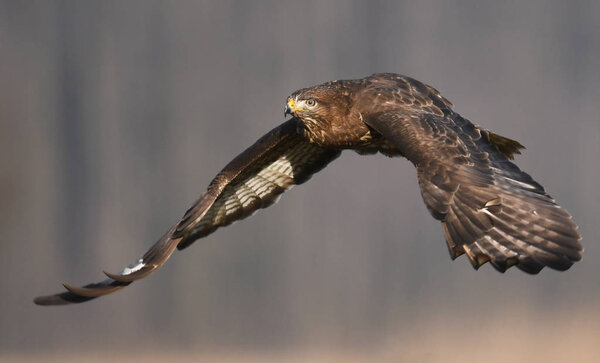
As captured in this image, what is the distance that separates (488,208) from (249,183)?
246 centimetres

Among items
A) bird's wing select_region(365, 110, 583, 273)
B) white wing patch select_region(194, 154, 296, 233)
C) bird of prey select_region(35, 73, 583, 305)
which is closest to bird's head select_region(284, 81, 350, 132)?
bird of prey select_region(35, 73, 583, 305)

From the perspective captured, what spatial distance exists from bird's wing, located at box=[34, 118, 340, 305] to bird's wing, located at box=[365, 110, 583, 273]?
1540 mm

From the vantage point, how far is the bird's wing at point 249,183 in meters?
6.72

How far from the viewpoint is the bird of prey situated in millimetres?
5215

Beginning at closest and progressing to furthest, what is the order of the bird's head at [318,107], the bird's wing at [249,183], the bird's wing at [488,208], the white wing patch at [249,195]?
the bird's wing at [488,208], the bird's head at [318,107], the bird's wing at [249,183], the white wing patch at [249,195]

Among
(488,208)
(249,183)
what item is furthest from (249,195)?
(488,208)

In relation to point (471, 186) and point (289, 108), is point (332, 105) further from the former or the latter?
point (471, 186)

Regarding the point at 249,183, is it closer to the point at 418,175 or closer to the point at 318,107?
the point at 318,107

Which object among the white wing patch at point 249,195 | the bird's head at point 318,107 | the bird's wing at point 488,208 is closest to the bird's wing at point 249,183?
the white wing patch at point 249,195

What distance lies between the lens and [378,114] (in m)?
6.12

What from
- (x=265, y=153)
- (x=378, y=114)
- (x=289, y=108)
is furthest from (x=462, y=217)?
(x=265, y=153)

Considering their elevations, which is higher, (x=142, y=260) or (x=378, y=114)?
(x=378, y=114)

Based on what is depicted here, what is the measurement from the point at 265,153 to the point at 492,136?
5.18 feet

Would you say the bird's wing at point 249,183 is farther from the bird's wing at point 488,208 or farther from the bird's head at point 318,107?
the bird's wing at point 488,208
